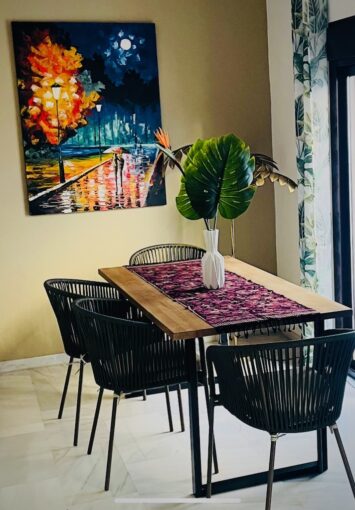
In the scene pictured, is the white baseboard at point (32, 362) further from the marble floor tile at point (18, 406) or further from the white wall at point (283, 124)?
the white wall at point (283, 124)

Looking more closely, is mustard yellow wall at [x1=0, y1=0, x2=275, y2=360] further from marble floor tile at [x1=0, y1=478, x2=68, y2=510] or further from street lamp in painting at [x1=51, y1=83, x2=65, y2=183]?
marble floor tile at [x1=0, y1=478, x2=68, y2=510]

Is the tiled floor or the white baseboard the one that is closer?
the tiled floor

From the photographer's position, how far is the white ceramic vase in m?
3.58

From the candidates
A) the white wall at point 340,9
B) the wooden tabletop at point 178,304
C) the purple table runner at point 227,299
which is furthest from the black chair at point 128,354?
the white wall at point 340,9

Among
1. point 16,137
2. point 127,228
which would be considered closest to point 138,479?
point 127,228

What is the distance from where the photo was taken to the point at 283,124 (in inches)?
199

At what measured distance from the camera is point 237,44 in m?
5.12

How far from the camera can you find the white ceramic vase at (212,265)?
3.58 meters

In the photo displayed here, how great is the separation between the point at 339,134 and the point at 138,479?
7.88 feet

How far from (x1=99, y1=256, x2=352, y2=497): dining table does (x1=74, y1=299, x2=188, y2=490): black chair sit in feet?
0.26

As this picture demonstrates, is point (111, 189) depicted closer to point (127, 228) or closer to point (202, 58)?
point (127, 228)

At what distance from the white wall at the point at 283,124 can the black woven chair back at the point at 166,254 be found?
842 millimetres

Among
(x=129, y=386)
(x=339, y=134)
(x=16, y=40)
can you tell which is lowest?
(x=129, y=386)

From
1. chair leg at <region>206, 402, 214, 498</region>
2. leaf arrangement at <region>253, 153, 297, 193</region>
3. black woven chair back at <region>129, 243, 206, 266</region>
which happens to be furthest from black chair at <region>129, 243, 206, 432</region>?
chair leg at <region>206, 402, 214, 498</region>
